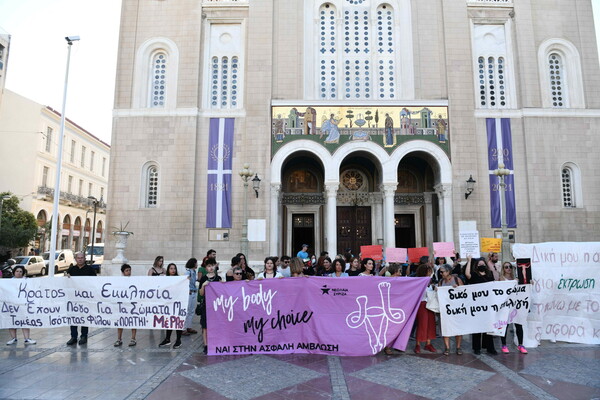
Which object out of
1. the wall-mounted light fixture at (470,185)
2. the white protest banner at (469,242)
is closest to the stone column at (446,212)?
the wall-mounted light fixture at (470,185)

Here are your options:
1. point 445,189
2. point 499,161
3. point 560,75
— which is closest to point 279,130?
point 445,189

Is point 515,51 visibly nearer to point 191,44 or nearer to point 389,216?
point 389,216

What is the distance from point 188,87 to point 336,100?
748 centimetres

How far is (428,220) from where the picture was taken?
853 inches

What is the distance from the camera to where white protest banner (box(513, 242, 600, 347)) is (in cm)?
866

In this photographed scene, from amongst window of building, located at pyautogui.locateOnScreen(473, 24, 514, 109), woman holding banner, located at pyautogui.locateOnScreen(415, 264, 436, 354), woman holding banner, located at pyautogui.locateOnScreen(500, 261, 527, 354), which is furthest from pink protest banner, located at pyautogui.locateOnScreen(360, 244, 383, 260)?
window of building, located at pyautogui.locateOnScreen(473, 24, 514, 109)

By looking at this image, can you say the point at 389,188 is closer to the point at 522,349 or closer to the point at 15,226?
the point at 522,349

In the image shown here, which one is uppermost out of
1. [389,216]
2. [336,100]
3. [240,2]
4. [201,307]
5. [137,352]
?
[240,2]

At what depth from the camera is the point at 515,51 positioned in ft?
67.7

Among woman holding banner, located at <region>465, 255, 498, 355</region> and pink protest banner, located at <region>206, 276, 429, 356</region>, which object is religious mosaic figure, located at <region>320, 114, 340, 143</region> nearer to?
woman holding banner, located at <region>465, 255, 498, 355</region>

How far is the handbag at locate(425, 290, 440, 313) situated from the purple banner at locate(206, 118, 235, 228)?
12640 mm

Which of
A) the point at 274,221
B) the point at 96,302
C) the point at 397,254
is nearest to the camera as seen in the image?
the point at 96,302

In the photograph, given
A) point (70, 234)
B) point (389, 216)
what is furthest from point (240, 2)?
point (70, 234)

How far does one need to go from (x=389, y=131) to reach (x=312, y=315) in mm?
13557
